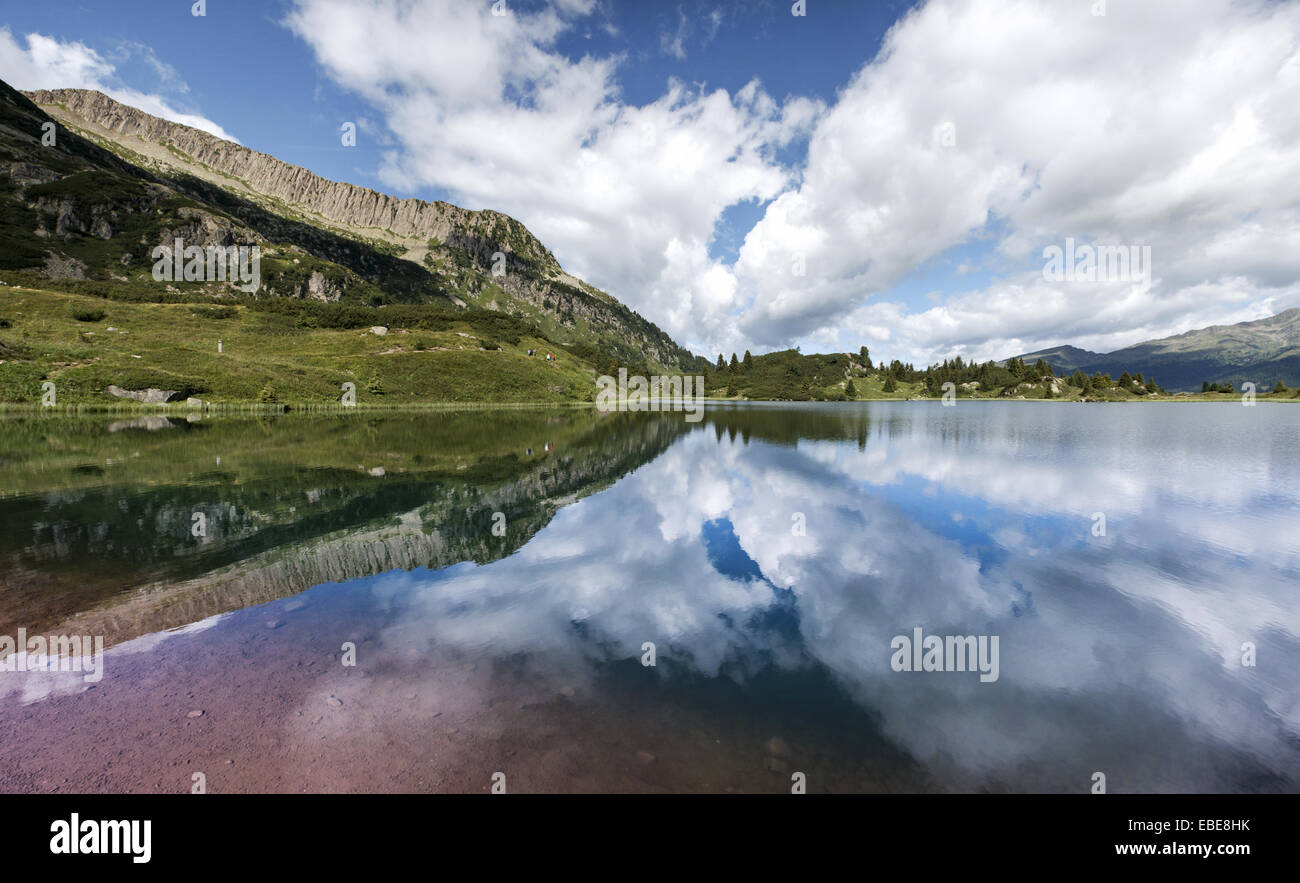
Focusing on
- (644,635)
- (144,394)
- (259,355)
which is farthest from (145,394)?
(644,635)

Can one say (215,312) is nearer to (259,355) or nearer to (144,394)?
(259,355)

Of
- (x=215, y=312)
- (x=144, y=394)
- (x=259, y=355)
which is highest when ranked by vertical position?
(x=215, y=312)

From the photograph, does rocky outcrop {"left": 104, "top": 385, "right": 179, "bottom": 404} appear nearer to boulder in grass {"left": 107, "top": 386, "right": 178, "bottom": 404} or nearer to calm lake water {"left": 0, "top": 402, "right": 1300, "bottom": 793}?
boulder in grass {"left": 107, "top": 386, "right": 178, "bottom": 404}

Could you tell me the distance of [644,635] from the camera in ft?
39.8

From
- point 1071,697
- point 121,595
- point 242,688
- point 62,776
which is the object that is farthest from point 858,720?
point 121,595

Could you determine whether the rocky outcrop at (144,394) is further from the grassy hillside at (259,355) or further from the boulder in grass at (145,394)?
the grassy hillside at (259,355)

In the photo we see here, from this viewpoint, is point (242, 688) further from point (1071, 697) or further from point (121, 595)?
point (1071, 697)

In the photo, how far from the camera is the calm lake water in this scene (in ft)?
24.3

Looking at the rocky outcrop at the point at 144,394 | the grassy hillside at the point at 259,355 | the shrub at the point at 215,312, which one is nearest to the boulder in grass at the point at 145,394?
the rocky outcrop at the point at 144,394

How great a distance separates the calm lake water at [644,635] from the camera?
7.41 m

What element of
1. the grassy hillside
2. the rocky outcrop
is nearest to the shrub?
the grassy hillside

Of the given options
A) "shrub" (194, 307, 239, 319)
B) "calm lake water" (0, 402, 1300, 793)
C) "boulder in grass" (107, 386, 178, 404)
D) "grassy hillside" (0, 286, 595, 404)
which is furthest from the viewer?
"shrub" (194, 307, 239, 319)
